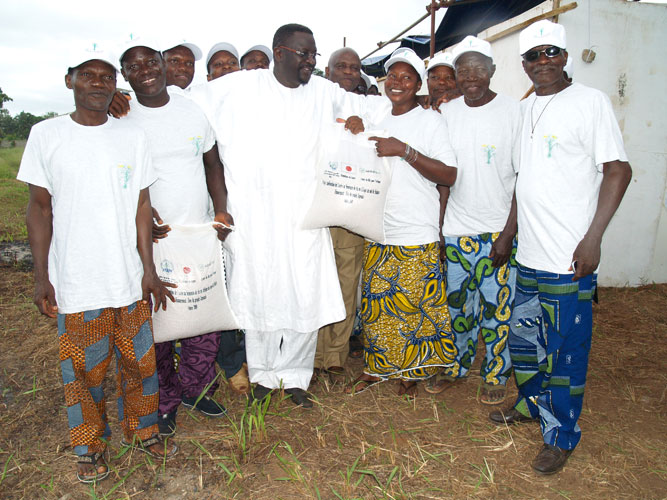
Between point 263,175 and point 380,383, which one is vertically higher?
point 263,175

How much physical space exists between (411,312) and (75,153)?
2.05 meters

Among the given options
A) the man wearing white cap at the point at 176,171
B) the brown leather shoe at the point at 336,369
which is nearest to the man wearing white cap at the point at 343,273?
the brown leather shoe at the point at 336,369

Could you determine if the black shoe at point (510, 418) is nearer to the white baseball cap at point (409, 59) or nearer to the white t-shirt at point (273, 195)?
the white t-shirt at point (273, 195)

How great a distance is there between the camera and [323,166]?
9.14 ft

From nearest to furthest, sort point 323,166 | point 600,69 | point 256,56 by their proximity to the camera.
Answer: point 323,166
point 256,56
point 600,69

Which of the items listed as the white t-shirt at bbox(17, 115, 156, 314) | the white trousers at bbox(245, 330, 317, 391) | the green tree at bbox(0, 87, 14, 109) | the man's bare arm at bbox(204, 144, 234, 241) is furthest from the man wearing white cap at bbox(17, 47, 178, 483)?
the green tree at bbox(0, 87, 14, 109)

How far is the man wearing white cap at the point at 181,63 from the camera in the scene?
3.36 m

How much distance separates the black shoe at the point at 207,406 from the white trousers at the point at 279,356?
0.87ft

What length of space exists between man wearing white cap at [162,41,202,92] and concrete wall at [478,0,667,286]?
3.33 m

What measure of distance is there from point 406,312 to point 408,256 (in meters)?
0.36

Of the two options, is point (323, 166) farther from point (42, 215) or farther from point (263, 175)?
point (42, 215)

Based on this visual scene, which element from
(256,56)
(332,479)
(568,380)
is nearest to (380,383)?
(332,479)

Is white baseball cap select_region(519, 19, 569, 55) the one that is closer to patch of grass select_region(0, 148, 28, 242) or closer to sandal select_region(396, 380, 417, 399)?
sandal select_region(396, 380, 417, 399)

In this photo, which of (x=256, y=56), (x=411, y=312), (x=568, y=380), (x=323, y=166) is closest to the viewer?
(x=568, y=380)
